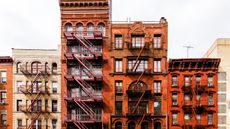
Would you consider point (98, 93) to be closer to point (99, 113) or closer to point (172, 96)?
point (99, 113)

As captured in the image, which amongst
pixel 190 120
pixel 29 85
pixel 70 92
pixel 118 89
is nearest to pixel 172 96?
pixel 190 120

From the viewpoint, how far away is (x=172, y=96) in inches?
2201

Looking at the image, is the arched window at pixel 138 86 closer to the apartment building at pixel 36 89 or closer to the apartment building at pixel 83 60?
the apartment building at pixel 83 60

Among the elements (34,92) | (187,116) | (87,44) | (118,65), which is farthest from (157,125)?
(34,92)

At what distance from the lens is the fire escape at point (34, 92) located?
183 feet

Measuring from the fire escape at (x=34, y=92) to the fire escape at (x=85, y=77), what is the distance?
370 cm

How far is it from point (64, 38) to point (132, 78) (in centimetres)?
1222

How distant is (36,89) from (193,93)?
23.8 metres

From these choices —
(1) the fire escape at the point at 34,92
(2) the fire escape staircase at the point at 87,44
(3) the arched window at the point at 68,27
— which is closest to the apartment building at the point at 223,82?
(2) the fire escape staircase at the point at 87,44

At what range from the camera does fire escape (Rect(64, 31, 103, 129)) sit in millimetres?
55062

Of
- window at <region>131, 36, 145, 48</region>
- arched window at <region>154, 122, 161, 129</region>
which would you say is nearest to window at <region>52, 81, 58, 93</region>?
window at <region>131, 36, 145, 48</region>

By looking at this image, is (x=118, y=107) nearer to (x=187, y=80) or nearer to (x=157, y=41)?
(x=187, y=80)

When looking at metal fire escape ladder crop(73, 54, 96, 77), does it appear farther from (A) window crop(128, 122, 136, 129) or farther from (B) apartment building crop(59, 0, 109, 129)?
(A) window crop(128, 122, 136, 129)

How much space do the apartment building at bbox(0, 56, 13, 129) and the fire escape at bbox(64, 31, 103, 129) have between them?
892 cm
